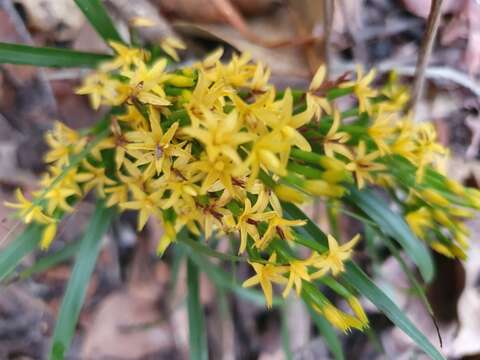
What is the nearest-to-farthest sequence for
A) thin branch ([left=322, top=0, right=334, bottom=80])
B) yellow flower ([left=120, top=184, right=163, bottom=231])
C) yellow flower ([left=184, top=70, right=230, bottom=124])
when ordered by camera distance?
yellow flower ([left=184, top=70, right=230, bottom=124]) < yellow flower ([left=120, top=184, right=163, bottom=231]) < thin branch ([left=322, top=0, right=334, bottom=80])

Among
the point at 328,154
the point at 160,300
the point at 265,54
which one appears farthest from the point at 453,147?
the point at 160,300

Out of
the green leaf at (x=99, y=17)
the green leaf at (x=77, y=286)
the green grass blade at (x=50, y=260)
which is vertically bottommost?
the green grass blade at (x=50, y=260)

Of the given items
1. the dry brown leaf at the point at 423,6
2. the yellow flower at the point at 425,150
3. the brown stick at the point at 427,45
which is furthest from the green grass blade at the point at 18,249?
the dry brown leaf at the point at 423,6

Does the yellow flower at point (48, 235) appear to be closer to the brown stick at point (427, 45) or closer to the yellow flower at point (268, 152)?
the yellow flower at point (268, 152)

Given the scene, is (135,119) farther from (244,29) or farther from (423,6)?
(423,6)

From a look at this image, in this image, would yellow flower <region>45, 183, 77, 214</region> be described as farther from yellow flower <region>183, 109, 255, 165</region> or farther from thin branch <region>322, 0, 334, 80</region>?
A: thin branch <region>322, 0, 334, 80</region>

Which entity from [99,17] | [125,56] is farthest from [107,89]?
[99,17]

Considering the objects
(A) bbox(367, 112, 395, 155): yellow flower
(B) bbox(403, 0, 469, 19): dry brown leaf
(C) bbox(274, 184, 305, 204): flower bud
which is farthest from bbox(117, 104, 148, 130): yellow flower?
(B) bbox(403, 0, 469, 19): dry brown leaf
